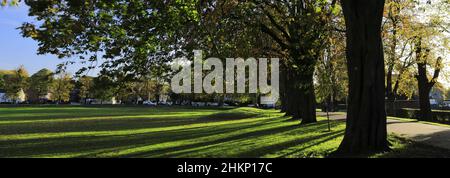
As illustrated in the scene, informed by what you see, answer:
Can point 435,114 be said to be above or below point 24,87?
below

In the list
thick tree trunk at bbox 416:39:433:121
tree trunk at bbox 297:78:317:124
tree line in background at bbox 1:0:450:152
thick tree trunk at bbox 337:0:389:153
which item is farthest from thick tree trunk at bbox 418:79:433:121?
thick tree trunk at bbox 337:0:389:153

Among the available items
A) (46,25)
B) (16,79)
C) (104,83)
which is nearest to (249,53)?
(104,83)

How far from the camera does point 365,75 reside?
40.2ft

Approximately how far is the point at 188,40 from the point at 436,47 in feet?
81.6

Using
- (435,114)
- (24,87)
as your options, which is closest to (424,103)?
(435,114)

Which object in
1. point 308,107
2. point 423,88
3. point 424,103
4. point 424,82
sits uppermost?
point 424,82

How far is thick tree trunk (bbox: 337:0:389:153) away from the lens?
40.1 feet

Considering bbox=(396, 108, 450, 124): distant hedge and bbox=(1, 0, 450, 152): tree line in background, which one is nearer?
bbox=(1, 0, 450, 152): tree line in background

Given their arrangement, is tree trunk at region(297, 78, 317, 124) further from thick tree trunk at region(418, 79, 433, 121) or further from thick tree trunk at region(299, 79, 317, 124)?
thick tree trunk at region(418, 79, 433, 121)

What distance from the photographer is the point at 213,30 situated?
1878 cm

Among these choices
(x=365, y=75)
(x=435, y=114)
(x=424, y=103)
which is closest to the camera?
(x=365, y=75)
